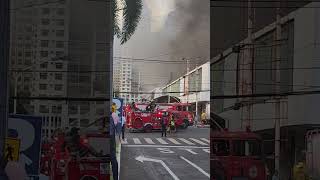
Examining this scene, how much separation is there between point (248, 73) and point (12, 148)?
2.03 metres

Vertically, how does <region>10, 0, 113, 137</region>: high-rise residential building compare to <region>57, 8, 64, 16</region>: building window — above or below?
below

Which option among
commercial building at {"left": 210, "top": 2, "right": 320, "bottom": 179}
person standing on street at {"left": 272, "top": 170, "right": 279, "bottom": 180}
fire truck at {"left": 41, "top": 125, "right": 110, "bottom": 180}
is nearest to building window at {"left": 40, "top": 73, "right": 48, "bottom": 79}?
fire truck at {"left": 41, "top": 125, "right": 110, "bottom": 180}

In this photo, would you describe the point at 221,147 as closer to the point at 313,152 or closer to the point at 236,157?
the point at 236,157

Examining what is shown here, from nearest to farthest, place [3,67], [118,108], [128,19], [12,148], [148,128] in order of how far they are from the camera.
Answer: [3,67] → [12,148] → [128,19] → [118,108] → [148,128]

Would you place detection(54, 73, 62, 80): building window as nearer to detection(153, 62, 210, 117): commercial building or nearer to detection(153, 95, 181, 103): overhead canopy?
detection(153, 62, 210, 117): commercial building

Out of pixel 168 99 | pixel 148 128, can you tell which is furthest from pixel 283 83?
pixel 148 128


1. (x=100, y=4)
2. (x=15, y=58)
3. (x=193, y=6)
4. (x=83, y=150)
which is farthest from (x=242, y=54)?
(x=15, y=58)

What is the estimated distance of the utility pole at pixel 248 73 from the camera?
4371 mm

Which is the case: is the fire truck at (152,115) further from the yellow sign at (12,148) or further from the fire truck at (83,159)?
the yellow sign at (12,148)

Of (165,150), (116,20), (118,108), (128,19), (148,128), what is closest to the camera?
(116,20)

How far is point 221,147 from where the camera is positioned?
14.3ft

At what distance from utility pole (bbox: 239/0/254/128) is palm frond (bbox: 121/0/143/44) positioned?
1.00 metres

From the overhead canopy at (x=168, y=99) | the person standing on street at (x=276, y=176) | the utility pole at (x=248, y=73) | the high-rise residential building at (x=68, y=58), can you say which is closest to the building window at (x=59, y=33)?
the high-rise residential building at (x=68, y=58)

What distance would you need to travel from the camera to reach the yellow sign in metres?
3.95
